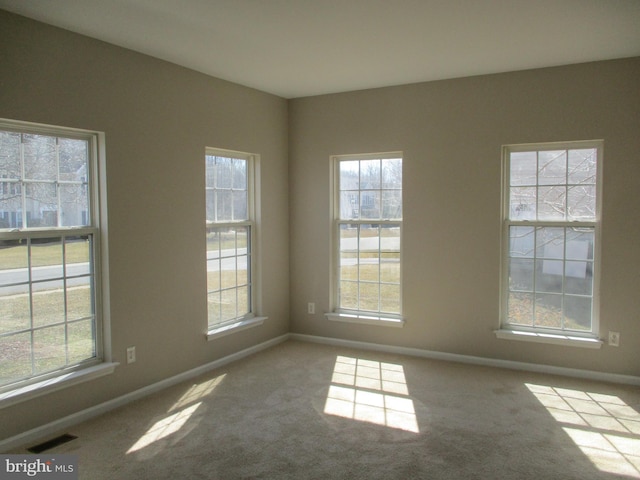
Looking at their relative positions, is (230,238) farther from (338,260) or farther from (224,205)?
(338,260)

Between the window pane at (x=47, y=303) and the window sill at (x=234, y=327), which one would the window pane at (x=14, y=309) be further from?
the window sill at (x=234, y=327)

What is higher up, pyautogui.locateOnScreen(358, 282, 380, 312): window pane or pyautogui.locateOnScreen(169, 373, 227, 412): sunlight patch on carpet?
pyautogui.locateOnScreen(358, 282, 380, 312): window pane

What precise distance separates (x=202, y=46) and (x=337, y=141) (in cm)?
193

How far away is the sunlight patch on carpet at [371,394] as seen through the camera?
343 cm

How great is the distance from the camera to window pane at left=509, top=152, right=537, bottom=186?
443cm

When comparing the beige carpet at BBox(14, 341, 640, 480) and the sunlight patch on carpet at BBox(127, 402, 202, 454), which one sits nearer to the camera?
the beige carpet at BBox(14, 341, 640, 480)

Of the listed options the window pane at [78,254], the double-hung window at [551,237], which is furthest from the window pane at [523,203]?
the window pane at [78,254]

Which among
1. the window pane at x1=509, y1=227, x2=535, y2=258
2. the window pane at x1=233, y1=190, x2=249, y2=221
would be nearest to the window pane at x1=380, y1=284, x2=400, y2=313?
the window pane at x1=509, y1=227, x2=535, y2=258

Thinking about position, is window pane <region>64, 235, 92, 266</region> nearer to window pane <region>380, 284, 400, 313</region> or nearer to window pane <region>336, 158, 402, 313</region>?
window pane <region>336, 158, 402, 313</region>

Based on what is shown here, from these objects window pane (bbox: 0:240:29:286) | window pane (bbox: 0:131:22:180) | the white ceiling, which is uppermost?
the white ceiling

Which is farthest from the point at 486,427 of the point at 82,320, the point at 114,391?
the point at 82,320

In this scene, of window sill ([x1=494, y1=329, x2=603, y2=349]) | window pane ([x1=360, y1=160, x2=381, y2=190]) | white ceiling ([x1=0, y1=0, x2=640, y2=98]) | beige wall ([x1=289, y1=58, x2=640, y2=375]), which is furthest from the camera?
window pane ([x1=360, y1=160, x2=381, y2=190])

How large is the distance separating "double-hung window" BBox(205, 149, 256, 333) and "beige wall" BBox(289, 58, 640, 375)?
616mm

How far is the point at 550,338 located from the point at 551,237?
0.89 metres
